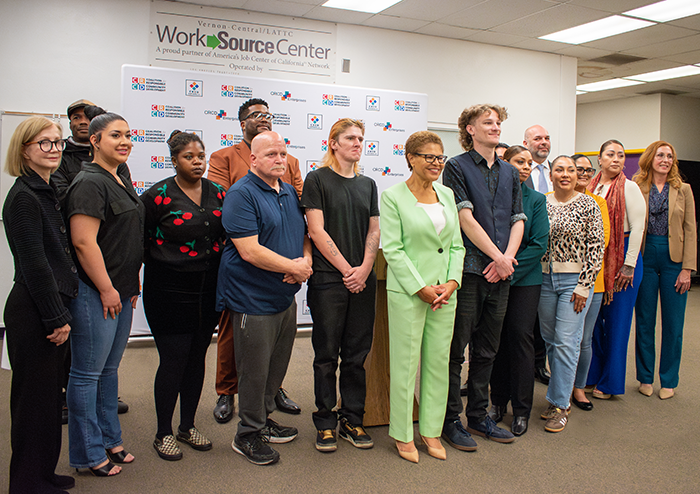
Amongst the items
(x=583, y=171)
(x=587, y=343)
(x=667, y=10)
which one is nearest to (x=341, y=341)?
(x=587, y=343)

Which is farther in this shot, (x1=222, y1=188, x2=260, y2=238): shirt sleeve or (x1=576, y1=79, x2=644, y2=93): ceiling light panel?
(x1=576, y1=79, x2=644, y2=93): ceiling light panel

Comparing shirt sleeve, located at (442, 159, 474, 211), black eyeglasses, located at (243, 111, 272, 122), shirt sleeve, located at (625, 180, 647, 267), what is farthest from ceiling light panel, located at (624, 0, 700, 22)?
black eyeglasses, located at (243, 111, 272, 122)

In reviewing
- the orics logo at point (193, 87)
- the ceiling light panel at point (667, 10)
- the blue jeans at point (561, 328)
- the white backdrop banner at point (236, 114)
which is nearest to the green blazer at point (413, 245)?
the blue jeans at point (561, 328)

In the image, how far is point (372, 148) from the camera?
542 centimetres

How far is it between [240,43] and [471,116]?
3458 millimetres

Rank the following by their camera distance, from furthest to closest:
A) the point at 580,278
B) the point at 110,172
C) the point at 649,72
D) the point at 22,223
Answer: the point at 649,72 < the point at 580,278 < the point at 110,172 < the point at 22,223

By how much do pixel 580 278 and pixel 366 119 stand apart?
2.98 metres

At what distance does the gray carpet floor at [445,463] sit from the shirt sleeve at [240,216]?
115 cm

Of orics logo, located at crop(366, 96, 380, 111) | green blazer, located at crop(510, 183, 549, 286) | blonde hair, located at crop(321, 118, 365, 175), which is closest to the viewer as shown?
blonde hair, located at crop(321, 118, 365, 175)

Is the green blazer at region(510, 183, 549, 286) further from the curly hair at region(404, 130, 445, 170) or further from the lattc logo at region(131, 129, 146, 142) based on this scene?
the lattc logo at region(131, 129, 146, 142)

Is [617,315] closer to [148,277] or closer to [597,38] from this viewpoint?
[148,277]

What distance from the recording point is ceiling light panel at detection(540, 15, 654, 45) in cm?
604

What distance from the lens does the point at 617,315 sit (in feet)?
11.6

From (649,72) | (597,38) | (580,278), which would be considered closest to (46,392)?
(580,278)
